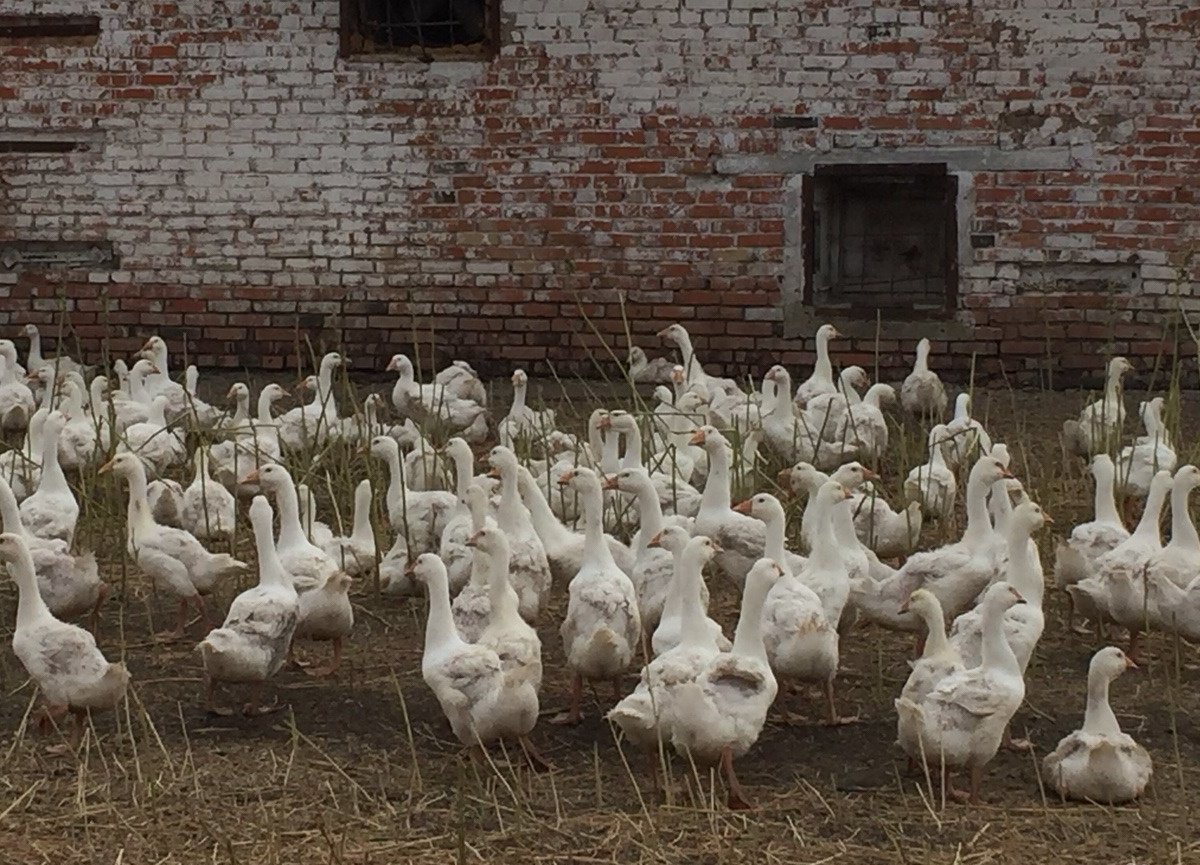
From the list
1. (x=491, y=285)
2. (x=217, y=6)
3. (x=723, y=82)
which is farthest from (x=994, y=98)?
(x=217, y=6)

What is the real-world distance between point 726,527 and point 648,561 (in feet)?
1.71

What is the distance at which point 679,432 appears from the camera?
10203 millimetres

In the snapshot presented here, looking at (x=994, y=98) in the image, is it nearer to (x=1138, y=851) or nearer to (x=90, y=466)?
(x=90, y=466)

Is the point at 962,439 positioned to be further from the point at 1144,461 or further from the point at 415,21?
the point at 415,21

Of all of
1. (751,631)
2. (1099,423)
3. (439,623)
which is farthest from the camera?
(1099,423)

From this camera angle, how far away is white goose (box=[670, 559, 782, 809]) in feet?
20.6

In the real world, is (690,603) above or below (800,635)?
above

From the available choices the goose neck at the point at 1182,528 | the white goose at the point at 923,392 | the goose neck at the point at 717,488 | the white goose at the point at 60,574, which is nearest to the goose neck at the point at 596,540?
the goose neck at the point at 717,488

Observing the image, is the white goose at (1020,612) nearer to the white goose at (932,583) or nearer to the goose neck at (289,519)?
the white goose at (932,583)

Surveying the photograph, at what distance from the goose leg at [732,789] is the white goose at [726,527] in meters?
1.93

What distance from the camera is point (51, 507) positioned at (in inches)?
352

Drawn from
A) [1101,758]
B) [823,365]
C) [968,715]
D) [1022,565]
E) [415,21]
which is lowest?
[1101,758]

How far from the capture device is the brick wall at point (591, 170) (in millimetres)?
13148

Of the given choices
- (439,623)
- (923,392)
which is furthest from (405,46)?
(439,623)
